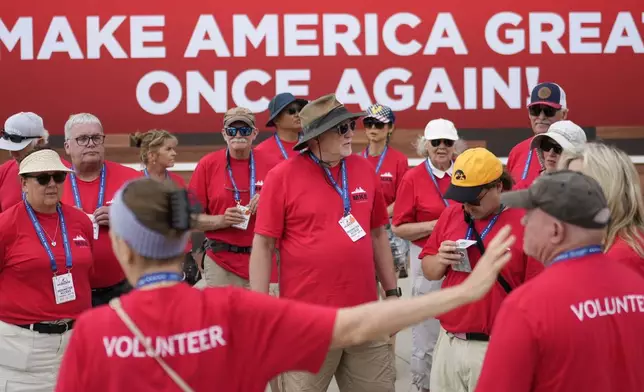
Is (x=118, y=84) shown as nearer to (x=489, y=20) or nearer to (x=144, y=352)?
(x=489, y=20)

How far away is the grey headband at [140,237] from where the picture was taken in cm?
241

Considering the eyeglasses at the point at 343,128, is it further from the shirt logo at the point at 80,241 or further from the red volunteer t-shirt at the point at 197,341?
the red volunteer t-shirt at the point at 197,341

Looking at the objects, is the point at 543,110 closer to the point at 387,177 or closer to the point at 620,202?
the point at 387,177

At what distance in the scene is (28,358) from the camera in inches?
188

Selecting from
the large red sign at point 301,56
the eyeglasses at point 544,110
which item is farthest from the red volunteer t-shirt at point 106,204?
the large red sign at point 301,56

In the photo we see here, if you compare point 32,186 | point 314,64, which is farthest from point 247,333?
point 314,64

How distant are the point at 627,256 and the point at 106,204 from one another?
3046 mm

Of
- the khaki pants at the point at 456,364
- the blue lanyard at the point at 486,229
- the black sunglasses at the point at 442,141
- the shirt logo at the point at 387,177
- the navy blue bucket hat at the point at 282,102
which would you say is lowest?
the khaki pants at the point at 456,364

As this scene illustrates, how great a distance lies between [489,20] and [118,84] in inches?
136

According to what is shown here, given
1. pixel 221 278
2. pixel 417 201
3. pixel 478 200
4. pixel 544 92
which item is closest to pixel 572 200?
pixel 478 200

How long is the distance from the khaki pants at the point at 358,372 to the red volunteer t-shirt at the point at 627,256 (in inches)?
69.2

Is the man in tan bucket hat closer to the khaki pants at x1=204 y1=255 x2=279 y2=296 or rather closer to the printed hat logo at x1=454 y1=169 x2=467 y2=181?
the printed hat logo at x1=454 y1=169 x2=467 y2=181

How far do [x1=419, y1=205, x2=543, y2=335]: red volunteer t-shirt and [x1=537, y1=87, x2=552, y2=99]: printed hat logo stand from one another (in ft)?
7.19

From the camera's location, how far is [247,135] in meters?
6.62
